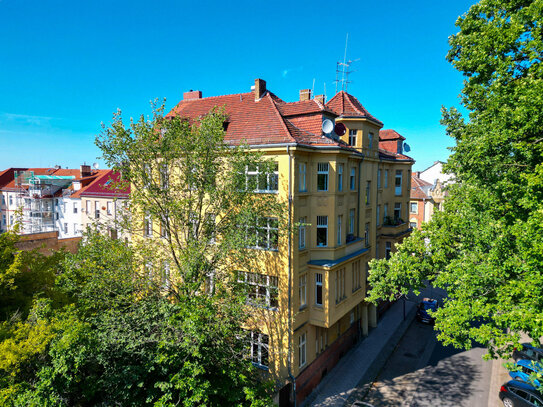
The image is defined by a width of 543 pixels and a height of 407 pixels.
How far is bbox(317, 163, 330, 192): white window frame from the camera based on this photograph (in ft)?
62.5

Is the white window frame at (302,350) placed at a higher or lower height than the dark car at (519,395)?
higher

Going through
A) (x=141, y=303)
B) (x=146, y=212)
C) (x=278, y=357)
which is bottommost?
(x=278, y=357)

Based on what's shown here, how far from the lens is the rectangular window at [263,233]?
15406 millimetres

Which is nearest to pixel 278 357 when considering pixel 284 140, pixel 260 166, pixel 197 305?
pixel 197 305

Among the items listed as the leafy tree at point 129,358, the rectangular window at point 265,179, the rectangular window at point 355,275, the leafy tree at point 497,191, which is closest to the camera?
the leafy tree at point 129,358

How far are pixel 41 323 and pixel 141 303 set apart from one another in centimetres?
402

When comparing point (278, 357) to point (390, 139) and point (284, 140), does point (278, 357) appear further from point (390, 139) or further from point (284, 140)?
point (390, 139)

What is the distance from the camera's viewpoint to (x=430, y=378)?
20688 mm

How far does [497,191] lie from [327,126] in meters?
8.91

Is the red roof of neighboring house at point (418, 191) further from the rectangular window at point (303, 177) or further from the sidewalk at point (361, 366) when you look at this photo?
the rectangular window at point (303, 177)

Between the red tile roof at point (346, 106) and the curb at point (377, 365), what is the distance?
655 inches

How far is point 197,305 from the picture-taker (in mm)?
13031

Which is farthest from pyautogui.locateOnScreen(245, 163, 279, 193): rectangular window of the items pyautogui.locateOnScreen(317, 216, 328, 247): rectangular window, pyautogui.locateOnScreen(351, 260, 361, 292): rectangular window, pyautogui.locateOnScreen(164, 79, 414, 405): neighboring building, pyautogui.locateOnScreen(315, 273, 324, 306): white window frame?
pyautogui.locateOnScreen(351, 260, 361, 292): rectangular window

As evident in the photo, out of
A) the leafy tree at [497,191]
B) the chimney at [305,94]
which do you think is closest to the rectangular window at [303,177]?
the leafy tree at [497,191]
